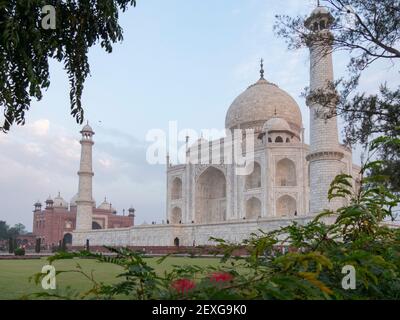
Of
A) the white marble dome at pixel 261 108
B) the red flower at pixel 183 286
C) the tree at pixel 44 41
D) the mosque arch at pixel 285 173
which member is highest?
the white marble dome at pixel 261 108

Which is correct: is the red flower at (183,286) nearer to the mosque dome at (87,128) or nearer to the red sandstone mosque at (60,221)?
the mosque dome at (87,128)

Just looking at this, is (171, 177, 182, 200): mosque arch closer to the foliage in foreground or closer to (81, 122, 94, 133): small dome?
(81, 122, 94, 133): small dome

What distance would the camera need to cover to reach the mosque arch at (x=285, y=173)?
2594 centimetres

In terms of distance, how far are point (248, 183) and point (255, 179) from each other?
0.61 metres

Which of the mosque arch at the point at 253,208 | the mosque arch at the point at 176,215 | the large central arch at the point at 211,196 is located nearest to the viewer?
the mosque arch at the point at 253,208

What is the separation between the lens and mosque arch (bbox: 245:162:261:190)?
26812 millimetres

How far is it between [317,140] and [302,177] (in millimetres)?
8661

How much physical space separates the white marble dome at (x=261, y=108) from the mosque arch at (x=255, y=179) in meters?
3.97

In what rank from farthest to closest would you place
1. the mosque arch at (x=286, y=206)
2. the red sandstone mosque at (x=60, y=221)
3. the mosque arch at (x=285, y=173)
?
the red sandstone mosque at (x=60, y=221), the mosque arch at (x=285, y=173), the mosque arch at (x=286, y=206)

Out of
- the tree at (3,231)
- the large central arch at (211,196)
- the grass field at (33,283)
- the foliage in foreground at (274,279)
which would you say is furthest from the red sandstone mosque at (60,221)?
the foliage in foreground at (274,279)

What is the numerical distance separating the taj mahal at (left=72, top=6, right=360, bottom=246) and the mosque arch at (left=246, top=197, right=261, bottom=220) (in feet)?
0.21

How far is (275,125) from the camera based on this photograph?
27703mm
